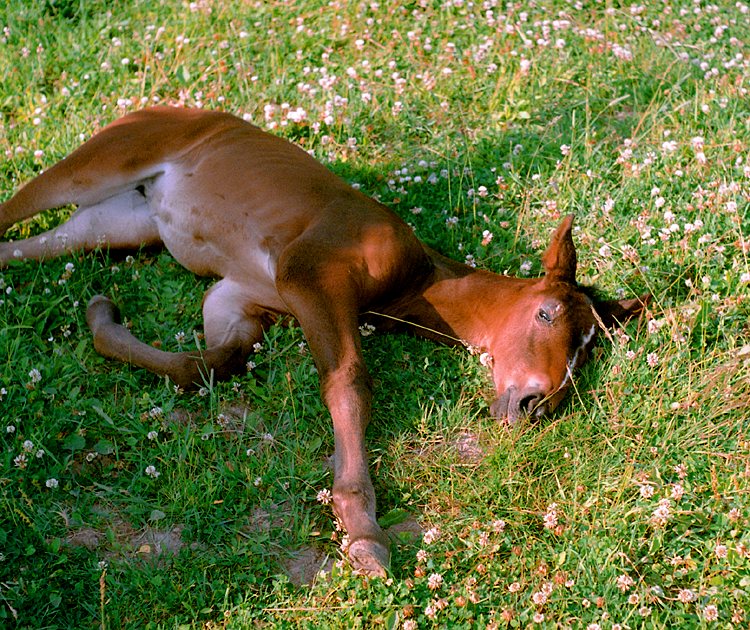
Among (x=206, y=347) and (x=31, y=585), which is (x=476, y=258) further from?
(x=31, y=585)

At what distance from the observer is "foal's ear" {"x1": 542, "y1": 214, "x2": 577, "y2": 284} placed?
4.78 metres

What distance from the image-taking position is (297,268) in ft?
15.5

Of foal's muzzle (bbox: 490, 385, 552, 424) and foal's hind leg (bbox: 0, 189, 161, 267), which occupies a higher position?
foal's hind leg (bbox: 0, 189, 161, 267)

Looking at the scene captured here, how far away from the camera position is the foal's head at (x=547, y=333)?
14.8 ft

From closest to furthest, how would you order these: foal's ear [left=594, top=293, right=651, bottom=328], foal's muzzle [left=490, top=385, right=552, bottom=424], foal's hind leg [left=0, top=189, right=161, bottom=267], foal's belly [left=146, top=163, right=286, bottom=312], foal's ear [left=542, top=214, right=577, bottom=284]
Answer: foal's muzzle [left=490, top=385, right=552, bottom=424]
foal's ear [left=542, top=214, right=577, bottom=284]
foal's ear [left=594, top=293, right=651, bottom=328]
foal's belly [left=146, top=163, right=286, bottom=312]
foal's hind leg [left=0, top=189, right=161, bottom=267]

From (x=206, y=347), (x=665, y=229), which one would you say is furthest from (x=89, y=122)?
(x=665, y=229)

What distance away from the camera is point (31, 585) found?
3.54m

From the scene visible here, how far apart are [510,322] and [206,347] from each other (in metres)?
1.64

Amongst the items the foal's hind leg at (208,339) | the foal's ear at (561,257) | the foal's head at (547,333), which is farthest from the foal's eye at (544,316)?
the foal's hind leg at (208,339)

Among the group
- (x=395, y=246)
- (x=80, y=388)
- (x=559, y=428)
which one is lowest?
(x=559, y=428)

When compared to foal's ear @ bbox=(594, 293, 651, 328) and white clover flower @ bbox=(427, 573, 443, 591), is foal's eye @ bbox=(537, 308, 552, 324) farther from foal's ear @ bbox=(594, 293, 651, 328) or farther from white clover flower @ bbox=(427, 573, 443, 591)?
white clover flower @ bbox=(427, 573, 443, 591)

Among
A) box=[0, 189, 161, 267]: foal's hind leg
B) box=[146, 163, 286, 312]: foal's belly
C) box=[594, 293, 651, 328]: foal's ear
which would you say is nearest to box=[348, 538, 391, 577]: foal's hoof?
box=[146, 163, 286, 312]: foal's belly

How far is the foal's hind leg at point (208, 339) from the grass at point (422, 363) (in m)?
0.11

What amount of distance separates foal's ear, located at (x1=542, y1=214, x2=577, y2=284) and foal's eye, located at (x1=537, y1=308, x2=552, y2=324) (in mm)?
243
